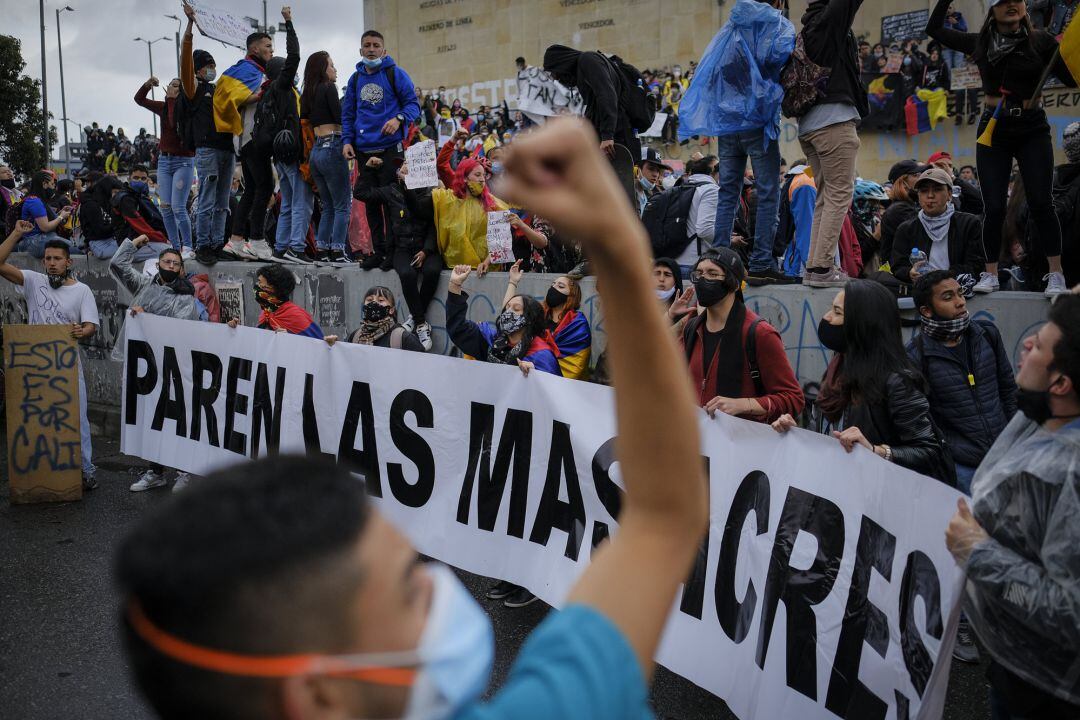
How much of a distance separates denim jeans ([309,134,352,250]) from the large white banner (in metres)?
2.71

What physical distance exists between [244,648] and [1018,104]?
6131mm

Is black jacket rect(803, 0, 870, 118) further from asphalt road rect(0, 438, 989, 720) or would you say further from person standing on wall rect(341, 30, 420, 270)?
person standing on wall rect(341, 30, 420, 270)

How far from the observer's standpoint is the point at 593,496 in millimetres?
4375

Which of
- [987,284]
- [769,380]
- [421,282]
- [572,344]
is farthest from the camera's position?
[421,282]

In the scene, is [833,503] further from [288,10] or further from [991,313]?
[288,10]

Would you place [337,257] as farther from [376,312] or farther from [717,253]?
[717,253]

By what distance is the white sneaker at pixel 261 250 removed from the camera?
994cm

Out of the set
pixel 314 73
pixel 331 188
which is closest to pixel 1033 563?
pixel 331 188

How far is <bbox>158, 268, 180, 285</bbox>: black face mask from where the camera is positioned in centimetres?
778

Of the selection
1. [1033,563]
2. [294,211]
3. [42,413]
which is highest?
[294,211]

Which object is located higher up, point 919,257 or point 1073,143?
point 1073,143

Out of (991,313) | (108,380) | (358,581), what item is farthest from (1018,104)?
(108,380)

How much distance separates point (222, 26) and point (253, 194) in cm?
177

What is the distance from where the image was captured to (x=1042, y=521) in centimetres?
229
